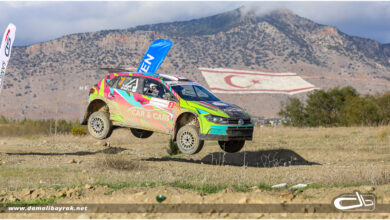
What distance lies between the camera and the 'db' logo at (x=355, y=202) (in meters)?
7.90

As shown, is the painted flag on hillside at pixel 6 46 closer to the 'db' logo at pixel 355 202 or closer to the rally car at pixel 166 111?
the rally car at pixel 166 111

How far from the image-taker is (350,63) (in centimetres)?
9494

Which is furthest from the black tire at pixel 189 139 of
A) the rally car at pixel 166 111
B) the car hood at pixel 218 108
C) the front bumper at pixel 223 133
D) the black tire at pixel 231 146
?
the black tire at pixel 231 146

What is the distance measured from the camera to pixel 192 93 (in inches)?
537

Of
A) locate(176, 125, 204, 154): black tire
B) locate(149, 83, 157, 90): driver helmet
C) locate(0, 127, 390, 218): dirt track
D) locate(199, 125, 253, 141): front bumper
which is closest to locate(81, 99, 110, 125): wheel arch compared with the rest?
locate(0, 127, 390, 218): dirt track

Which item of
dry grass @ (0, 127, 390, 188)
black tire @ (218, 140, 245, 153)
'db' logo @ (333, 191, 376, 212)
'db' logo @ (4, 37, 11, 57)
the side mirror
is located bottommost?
dry grass @ (0, 127, 390, 188)

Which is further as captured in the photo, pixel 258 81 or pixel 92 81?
pixel 258 81

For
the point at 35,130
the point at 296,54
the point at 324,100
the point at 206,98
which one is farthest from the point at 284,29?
the point at 206,98

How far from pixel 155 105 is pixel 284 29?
10231 centimetres

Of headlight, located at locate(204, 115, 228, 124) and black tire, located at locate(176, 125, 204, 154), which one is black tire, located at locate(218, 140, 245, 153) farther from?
headlight, located at locate(204, 115, 228, 124)

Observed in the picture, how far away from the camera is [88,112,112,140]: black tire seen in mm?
14203

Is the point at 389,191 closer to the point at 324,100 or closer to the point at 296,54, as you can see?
the point at 324,100

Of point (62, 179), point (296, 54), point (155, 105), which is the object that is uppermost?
point (296, 54)

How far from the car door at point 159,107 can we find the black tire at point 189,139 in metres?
0.35
